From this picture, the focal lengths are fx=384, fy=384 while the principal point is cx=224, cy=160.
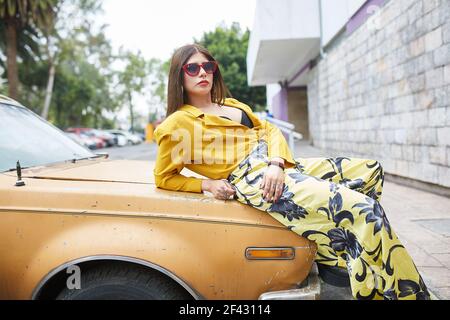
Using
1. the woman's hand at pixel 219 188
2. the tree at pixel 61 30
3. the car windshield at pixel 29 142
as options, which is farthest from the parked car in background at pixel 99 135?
the woman's hand at pixel 219 188

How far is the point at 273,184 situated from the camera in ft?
6.13

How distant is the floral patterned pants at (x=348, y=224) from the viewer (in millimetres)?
1673

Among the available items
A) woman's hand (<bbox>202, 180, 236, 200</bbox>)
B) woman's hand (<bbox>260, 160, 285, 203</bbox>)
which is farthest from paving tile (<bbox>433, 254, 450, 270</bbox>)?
woman's hand (<bbox>202, 180, 236, 200</bbox>)

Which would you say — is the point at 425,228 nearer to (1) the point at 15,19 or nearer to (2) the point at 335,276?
(2) the point at 335,276

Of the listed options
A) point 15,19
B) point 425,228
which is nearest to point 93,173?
point 425,228

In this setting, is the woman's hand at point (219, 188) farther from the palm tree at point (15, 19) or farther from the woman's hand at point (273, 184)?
the palm tree at point (15, 19)

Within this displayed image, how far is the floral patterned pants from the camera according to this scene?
5.49 feet

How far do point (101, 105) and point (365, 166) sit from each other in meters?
44.8

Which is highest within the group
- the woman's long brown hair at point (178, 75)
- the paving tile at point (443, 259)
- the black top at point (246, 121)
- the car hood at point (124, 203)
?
the woman's long brown hair at point (178, 75)

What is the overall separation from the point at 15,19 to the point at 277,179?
72.1 feet

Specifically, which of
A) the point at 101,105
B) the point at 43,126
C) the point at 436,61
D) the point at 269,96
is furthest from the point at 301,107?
the point at 101,105

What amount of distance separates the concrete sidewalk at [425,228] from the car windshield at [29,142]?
280 cm

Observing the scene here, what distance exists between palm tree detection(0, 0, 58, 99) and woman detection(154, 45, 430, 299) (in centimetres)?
1970

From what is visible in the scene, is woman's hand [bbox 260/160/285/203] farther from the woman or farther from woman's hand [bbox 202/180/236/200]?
woman's hand [bbox 202/180/236/200]
